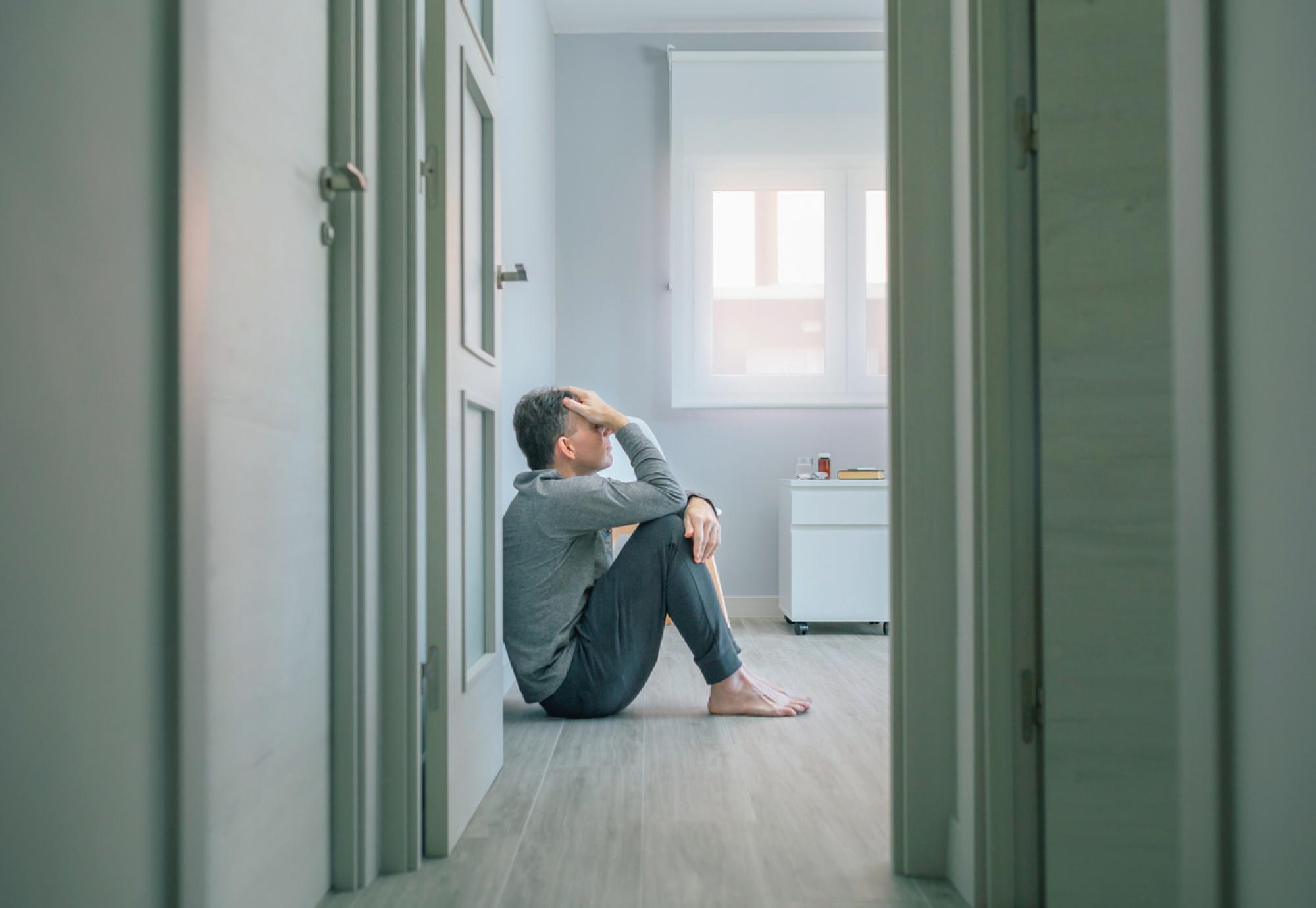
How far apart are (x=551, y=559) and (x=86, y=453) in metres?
1.56

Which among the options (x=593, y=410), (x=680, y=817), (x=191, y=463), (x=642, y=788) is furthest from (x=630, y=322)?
(x=191, y=463)

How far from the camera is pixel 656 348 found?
423 cm

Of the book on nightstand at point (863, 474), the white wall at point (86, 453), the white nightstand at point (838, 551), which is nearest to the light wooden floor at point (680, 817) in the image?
the white wall at point (86, 453)

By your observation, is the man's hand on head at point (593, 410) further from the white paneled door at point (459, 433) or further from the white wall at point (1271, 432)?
the white wall at point (1271, 432)

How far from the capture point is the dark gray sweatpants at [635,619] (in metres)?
2.24

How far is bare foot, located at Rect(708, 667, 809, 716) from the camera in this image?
2338mm

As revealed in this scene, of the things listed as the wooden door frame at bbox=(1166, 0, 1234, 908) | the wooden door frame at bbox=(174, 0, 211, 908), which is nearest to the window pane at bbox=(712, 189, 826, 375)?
the wooden door frame at bbox=(174, 0, 211, 908)

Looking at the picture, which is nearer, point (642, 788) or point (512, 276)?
point (642, 788)

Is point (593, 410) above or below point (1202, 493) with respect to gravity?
above

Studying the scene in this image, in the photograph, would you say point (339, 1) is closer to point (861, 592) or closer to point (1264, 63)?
point (1264, 63)

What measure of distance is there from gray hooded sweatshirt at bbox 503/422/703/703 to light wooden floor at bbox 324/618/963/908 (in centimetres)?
16

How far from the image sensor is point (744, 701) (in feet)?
7.70

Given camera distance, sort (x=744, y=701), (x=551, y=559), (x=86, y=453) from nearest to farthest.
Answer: (x=86, y=453), (x=551, y=559), (x=744, y=701)

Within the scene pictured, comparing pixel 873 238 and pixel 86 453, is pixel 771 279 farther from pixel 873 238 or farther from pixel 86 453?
pixel 86 453
